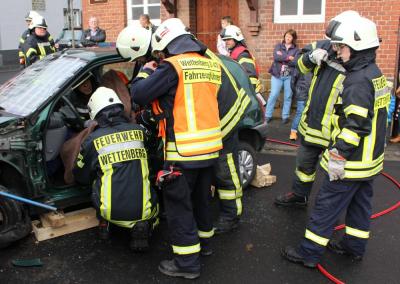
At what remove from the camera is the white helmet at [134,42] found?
4105 mm

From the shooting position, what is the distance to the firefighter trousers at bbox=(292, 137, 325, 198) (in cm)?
463

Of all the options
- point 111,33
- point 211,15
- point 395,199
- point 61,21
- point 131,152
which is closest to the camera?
point 131,152

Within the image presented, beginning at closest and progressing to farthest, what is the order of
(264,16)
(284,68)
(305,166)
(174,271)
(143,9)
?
(174,271) < (305,166) < (284,68) < (264,16) < (143,9)

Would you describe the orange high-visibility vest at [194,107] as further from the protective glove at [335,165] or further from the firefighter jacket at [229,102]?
the protective glove at [335,165]

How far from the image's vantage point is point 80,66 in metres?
4.24

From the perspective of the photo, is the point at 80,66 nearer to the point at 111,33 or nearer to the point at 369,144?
the point at 369,144

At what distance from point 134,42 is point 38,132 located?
3.72 ft

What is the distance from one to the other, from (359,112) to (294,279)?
1.38m

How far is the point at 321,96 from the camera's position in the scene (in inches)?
168

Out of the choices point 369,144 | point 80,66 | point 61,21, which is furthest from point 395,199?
point 61,21

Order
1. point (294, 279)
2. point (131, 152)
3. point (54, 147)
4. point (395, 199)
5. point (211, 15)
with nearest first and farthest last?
point (294, 279) → point (131, 152) → point (54, 147) → point (395, 199) → point (211, 15)

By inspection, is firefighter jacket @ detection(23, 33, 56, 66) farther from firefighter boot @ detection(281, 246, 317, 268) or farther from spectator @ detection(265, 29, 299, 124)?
firefighter boot @ detection(281, 246, 317, 268)

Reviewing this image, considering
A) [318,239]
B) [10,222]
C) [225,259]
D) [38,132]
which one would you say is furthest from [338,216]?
[10,222]

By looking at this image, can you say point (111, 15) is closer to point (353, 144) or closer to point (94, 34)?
point (94, 34)
